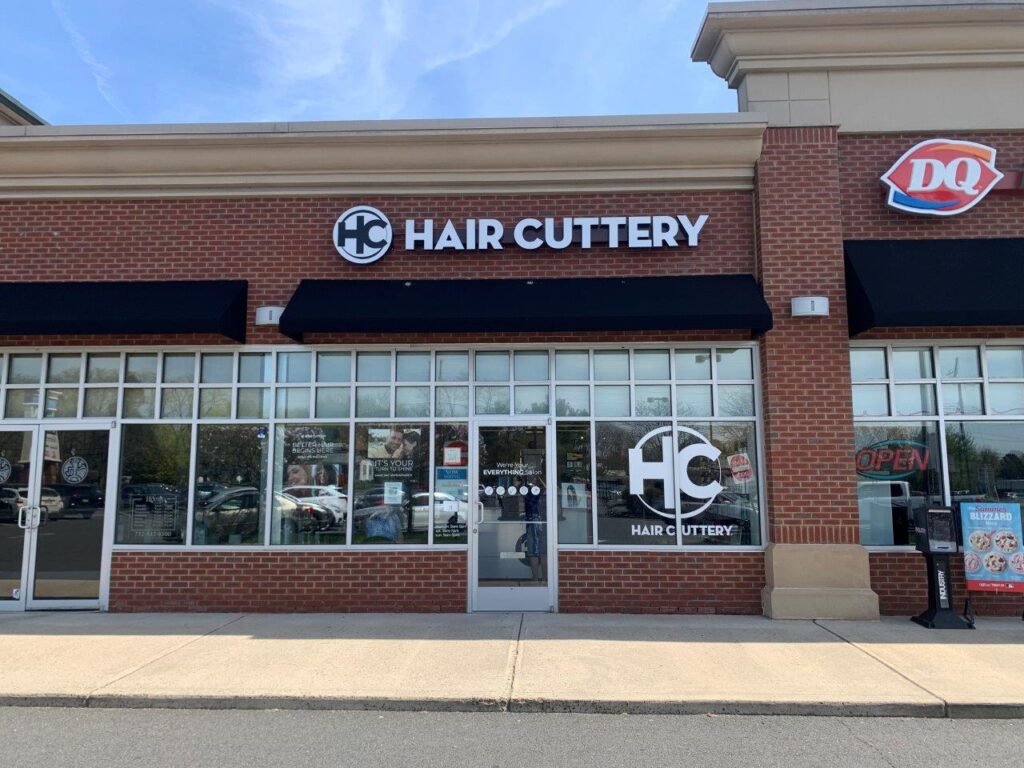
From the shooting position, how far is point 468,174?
356 inches

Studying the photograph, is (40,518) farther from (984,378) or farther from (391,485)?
(984,378)

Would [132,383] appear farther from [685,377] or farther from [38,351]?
[685,377]

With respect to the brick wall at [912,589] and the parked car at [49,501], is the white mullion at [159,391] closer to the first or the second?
the parked car at [49,501]

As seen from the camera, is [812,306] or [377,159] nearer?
[812,306]

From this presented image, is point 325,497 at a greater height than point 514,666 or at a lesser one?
greater

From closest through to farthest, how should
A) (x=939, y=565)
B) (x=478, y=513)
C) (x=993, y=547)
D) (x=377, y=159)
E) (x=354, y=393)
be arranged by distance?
(x=939, y=565) → (x=993, y=547) → (x=478, y=513) → (x=354, y=393) → (x=377, y=159)

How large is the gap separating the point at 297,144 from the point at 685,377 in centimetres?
553

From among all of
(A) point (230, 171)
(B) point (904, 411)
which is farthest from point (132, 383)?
(B) point (904, 411)

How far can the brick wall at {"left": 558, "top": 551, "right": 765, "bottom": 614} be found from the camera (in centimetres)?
838

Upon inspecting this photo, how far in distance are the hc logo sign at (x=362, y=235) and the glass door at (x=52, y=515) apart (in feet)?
12.2

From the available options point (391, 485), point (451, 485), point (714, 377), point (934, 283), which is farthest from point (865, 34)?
point (391, 485)

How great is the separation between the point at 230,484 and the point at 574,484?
4.17 m

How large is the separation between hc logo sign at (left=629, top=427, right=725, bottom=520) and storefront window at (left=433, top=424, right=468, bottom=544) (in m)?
1.98

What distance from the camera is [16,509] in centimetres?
896
